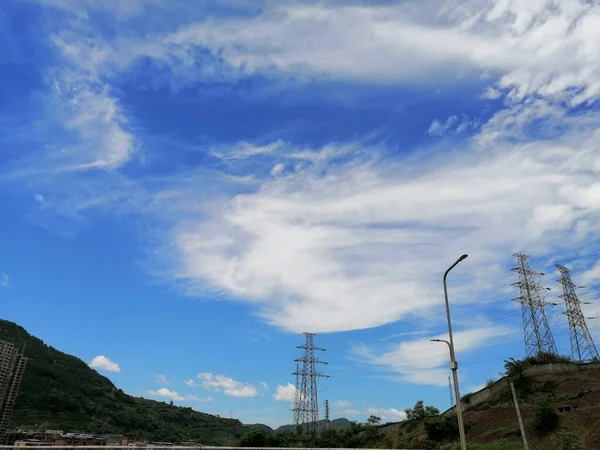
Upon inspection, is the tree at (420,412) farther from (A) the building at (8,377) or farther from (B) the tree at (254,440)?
(A) the building at (8,377)

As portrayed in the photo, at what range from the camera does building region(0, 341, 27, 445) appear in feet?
348

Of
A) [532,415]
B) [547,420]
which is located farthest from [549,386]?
[547,420]

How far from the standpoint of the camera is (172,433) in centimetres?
15325

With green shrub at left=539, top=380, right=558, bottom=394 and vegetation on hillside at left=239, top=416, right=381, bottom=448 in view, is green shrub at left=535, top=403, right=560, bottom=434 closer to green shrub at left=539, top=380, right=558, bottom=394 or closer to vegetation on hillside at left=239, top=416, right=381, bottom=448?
green shrub at left=539, top=380, right=558, bottom=394

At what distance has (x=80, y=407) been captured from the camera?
14888cm

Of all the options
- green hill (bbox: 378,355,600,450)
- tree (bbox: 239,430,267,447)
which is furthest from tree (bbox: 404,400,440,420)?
tree (bbox: 239,430,267,447)

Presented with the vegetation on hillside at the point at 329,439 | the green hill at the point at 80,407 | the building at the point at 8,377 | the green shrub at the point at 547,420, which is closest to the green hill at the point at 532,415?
the green shrub at the point at 547,420

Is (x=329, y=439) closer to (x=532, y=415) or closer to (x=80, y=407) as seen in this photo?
(x=532, y=415)

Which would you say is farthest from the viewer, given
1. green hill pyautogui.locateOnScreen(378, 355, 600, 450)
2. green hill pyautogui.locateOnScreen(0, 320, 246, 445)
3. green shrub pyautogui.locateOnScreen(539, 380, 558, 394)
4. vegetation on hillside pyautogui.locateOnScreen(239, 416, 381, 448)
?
green hill pyautogui.locateOnScreen(0, 320, 246, 445)

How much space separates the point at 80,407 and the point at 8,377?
4390cm

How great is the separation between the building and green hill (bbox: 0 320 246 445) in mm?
11161

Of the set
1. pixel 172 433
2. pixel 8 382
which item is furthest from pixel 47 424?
pixel 172 433

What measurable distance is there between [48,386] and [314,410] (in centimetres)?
10723

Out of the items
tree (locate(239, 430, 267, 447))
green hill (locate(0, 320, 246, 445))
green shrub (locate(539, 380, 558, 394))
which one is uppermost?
green hill (locate(0, 320, 246, 445))
